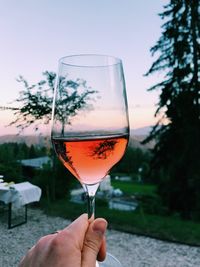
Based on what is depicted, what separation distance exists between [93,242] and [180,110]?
13.4 feet

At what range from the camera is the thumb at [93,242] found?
0.30 meters

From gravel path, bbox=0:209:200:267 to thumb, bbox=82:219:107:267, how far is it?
0.48 meters

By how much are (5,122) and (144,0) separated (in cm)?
87

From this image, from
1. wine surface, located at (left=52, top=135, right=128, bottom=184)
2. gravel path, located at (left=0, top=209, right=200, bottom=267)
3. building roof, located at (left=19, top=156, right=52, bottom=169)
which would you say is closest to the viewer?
wine surface, located at (left=52, top=135, right=128, bottom=184)

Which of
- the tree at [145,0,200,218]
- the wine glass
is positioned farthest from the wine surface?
the tree at [145,0,200,218]

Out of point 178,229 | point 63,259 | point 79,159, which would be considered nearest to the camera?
point 63,259

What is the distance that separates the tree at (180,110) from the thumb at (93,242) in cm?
332

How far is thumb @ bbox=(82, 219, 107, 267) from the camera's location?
1.00ft

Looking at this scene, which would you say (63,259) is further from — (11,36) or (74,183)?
(74,183)

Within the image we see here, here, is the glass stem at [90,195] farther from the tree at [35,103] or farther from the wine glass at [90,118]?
the tree at [35,103]

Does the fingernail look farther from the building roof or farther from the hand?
the building roof

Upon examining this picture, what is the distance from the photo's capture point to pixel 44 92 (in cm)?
86

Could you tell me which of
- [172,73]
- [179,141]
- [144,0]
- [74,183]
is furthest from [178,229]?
[172,73]

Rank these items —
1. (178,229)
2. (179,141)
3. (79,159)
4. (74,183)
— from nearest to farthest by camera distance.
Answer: (79,159), (74,183), (178,229), (179,141)
